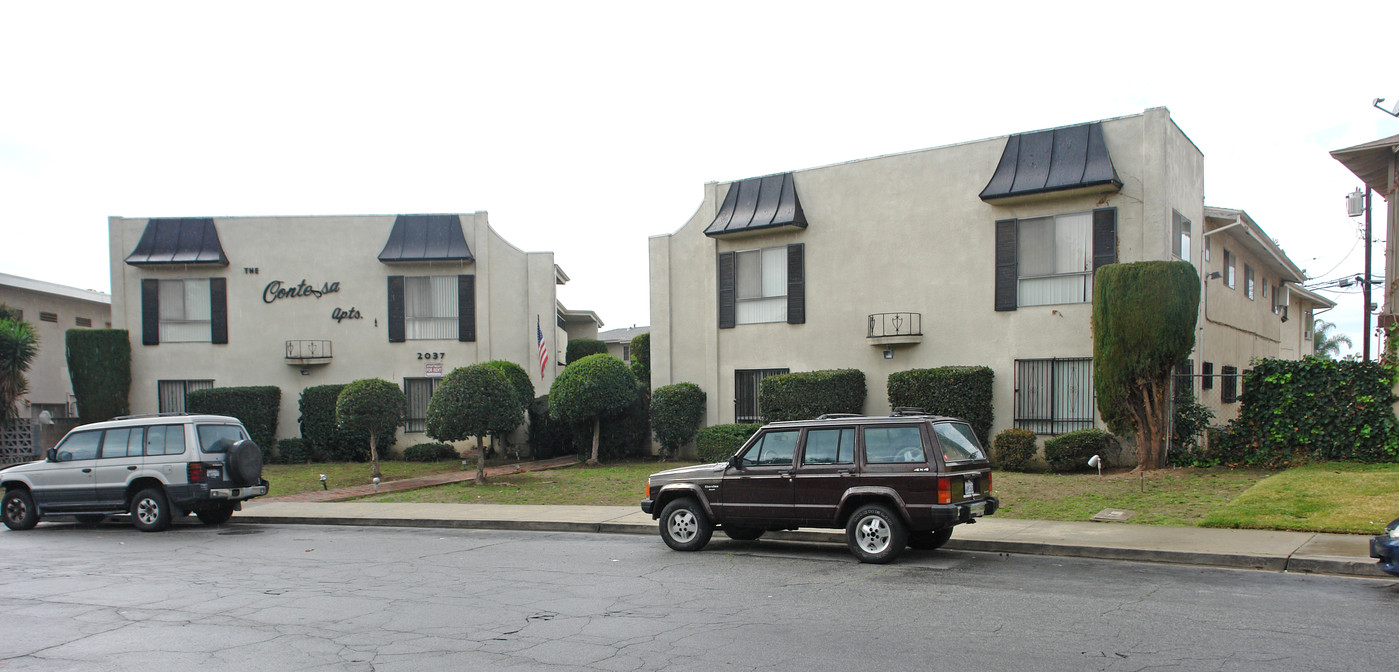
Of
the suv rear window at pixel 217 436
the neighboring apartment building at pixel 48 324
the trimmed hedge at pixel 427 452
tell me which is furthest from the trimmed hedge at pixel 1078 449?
the neighboring apartment building at pixel 48 324

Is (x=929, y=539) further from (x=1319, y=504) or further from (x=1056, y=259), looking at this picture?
(x=1056, y=259)

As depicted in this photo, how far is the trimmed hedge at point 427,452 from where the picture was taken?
25781mm

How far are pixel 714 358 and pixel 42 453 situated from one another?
73.3ft

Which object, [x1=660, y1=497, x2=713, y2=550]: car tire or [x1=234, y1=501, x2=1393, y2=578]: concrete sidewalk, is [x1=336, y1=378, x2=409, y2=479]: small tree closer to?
[x1=234, y1=501, x2=1393, y2=578]: concrete sidewalk

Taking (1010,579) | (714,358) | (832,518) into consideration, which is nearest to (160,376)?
(714,358)

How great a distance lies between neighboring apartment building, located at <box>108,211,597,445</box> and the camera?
88.6ft

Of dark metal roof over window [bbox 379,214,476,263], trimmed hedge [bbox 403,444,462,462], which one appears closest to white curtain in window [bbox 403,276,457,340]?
dark metal roof over window [bbox 379,214,476,263]

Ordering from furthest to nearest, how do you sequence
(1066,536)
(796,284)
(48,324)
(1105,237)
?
1. (48,324)
2. (796,284)
3. (1105,237)
4. (1066,536)

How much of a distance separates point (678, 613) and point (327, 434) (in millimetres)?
21541

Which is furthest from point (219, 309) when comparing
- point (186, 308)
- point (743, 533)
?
point (743, 533)

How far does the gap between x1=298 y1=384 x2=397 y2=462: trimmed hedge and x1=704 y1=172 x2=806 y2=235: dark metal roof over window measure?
11921 mm

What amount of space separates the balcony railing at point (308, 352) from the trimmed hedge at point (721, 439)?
12.5 metres

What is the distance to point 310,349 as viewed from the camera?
1061 inches

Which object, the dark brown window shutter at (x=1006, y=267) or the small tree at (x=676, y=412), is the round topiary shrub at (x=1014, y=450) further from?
the small tree at (x=676, y=412)
